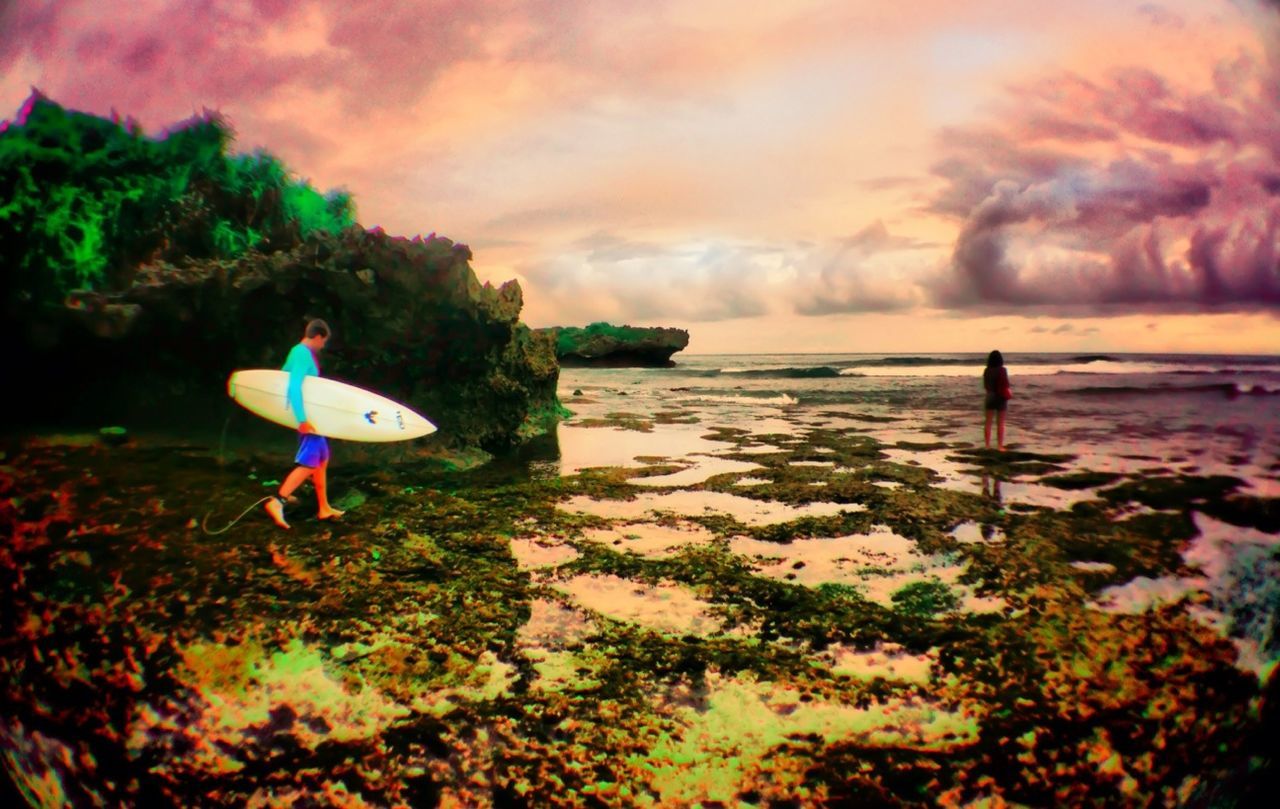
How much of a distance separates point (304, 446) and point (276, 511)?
63cm

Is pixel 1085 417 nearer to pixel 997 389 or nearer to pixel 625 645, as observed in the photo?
pixel 997 389

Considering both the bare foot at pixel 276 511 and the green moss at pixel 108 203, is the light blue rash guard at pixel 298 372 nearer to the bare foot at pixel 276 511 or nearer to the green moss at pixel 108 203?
the bare foot at pixel 276 511

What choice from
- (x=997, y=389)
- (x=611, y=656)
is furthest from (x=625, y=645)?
(x=997, y=389)

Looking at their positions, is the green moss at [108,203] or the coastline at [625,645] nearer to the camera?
the coastline at [625,645]

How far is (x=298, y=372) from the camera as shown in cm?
589

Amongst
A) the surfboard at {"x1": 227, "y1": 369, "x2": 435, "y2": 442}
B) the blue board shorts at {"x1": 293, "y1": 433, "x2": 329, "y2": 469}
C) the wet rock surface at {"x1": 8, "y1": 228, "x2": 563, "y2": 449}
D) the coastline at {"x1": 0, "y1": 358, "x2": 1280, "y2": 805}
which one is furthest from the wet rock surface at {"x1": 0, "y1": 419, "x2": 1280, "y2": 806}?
the wet rock surface at {"x1": 8, "y1": 228, "x2": 563, "y2": 449}

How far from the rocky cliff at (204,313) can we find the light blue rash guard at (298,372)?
134 inches

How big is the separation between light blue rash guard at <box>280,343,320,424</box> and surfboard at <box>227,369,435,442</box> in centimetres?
75

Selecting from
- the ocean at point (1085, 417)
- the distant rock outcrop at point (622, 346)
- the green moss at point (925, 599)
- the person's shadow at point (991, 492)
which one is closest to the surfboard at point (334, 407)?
the ocean at point (1085, 417)

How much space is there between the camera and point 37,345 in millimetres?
8969

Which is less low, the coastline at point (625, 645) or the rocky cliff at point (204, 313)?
the rocky cliff at point (204, 313)

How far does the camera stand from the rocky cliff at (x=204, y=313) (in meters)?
8.99

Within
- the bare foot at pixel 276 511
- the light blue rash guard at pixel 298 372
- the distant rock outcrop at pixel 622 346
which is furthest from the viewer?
the distant rock outcrop at pixel 622 346

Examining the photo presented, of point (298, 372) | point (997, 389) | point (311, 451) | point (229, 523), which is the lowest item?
point (229, 523)
